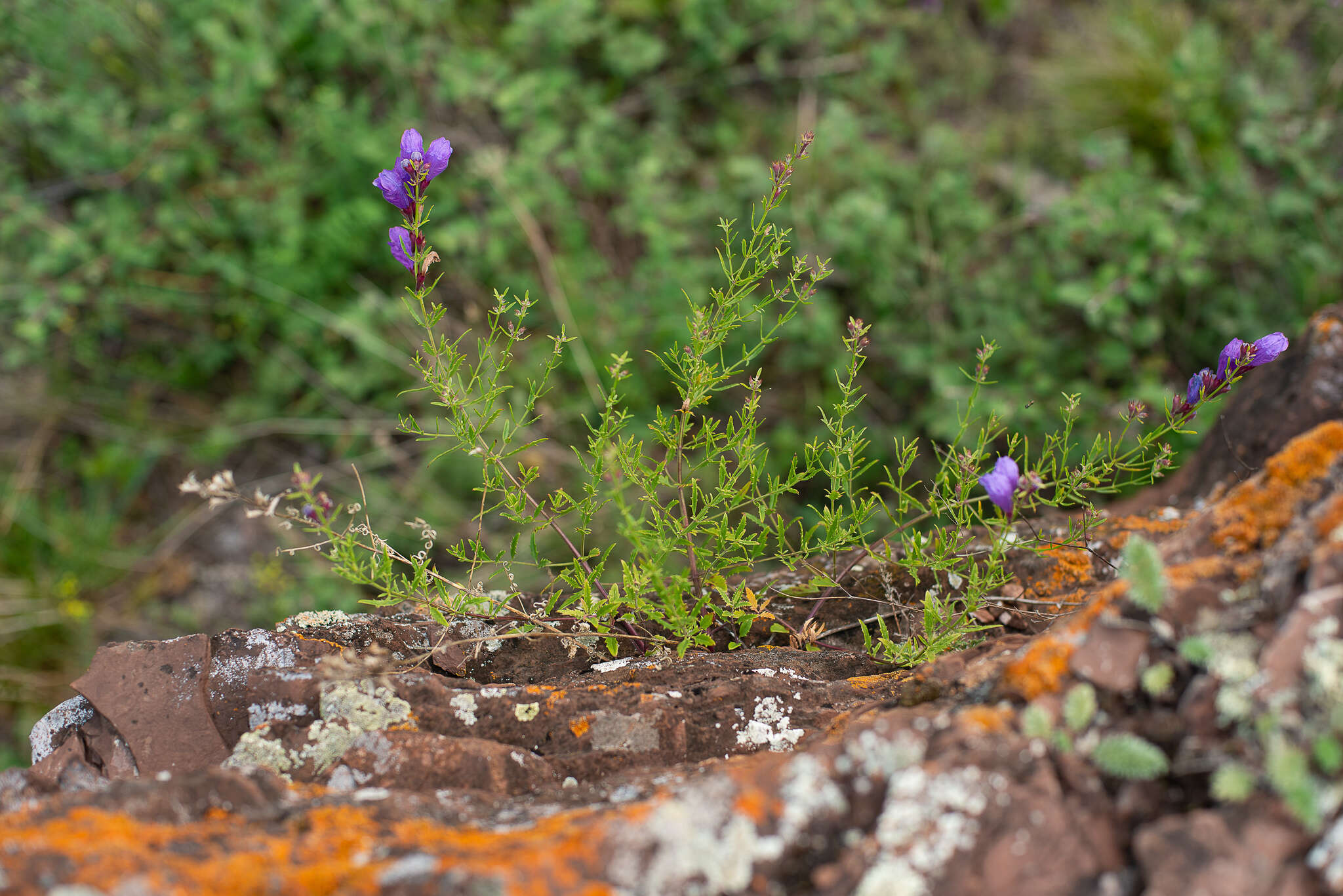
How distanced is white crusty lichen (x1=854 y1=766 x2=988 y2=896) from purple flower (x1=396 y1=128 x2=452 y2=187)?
5.58 ft

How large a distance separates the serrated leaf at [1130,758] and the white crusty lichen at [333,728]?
1.41 meters

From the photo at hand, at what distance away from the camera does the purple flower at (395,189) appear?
204 cm

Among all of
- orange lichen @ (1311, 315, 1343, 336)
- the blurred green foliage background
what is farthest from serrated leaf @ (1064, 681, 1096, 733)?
the blurred green foliage background

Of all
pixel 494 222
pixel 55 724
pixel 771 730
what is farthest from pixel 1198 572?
pixel 494 222

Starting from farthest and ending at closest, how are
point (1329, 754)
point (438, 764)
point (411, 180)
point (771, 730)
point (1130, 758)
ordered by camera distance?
1. point (411, 180)
2. point (771, 730)
3. point (438, 764)
4. point (1130, 758)
5. point (1329, 754)

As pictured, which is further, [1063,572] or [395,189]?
[1063,572]

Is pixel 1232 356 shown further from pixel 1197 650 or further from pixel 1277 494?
pixel 1197 650

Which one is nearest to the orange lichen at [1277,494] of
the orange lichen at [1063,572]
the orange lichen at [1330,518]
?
the orange lichen at [1330,518]

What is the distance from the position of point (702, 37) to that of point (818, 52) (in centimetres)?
80

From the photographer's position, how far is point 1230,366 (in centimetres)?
208

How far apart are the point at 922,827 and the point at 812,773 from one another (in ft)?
0.62

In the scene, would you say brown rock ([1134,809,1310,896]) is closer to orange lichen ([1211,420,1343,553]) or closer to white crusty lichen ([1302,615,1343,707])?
white crusty lichen ([1302,615,1343,707])

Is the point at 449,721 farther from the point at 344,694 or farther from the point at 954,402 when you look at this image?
the point at 954,402

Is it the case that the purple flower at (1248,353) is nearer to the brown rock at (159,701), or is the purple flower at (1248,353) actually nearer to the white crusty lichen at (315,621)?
the white crusty lichen at (315,621)
